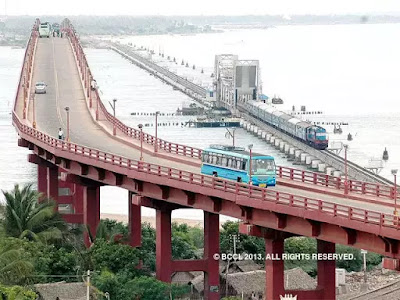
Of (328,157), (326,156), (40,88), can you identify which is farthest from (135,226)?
(326,156)

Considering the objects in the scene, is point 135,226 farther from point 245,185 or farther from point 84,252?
point 245,185

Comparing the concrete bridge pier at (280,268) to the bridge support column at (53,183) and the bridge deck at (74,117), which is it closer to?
the bridge deck at (74,117)

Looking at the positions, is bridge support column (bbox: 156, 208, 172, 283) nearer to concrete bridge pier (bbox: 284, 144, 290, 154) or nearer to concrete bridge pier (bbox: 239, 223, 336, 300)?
concrete bridge pier (bbox: 239, 223, 336, 300)

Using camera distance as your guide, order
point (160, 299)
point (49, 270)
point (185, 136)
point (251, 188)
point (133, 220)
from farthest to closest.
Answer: point (185, 136) → point (133, 220) → point (49, 270) → point (160, 299) → point (251, 188)

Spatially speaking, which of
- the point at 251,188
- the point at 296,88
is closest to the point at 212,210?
the point at 251,188

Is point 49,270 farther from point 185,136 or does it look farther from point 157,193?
point 185,136

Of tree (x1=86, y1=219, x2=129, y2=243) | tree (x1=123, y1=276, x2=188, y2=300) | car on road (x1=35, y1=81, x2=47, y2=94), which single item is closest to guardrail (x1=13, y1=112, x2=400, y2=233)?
tree (x1=86, y1=219, x2=129, y2=243)
